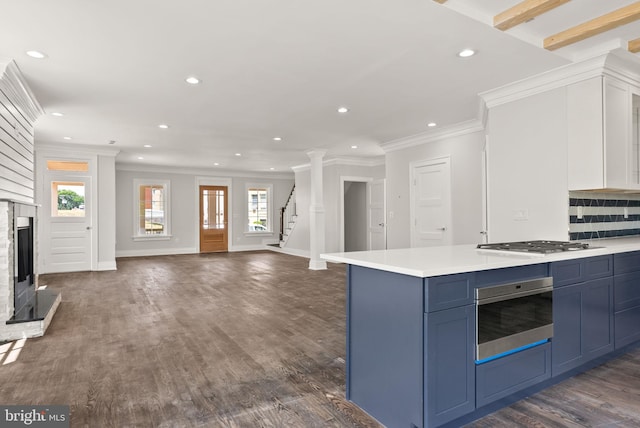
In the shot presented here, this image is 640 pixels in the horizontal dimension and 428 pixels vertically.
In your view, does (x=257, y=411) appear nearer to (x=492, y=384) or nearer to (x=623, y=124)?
(x=492, y=384)

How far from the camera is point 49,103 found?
447 centimetres

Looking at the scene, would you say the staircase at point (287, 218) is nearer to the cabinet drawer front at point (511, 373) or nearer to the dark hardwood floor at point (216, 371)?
the dark hardwood floor at point (216, 371)

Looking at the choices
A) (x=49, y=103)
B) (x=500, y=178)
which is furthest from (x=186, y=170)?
(x=500, y=178)

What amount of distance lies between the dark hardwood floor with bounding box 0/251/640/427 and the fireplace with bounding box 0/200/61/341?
0.64ft

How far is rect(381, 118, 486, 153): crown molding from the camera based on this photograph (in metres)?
5.30

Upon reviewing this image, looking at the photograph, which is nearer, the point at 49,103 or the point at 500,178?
the point at 500,178

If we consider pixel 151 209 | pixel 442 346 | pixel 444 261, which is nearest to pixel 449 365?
pixel 442 346

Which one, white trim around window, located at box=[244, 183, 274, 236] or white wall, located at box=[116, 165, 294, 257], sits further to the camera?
white trim around window, located at box=[244, 183, 274, 236]

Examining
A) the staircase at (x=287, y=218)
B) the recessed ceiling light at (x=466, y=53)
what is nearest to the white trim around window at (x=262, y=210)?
the staircase at (x=287, y=218)

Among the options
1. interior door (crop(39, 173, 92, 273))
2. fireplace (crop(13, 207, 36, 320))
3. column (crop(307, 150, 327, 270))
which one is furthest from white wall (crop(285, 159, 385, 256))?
fireplace (crop(13, 207, 36, 320))

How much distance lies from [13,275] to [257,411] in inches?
121

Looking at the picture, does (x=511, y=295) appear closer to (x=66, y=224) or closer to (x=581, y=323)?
(x=581, y=323)

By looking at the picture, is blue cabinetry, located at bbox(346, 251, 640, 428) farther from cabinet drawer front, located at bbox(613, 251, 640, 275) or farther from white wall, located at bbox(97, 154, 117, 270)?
white wall, located at bbox(97, 154, 117, 270)

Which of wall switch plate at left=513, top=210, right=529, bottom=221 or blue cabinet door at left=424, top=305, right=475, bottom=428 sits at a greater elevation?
wall switch plate at left=513, top=210, right=529, bottom=221
